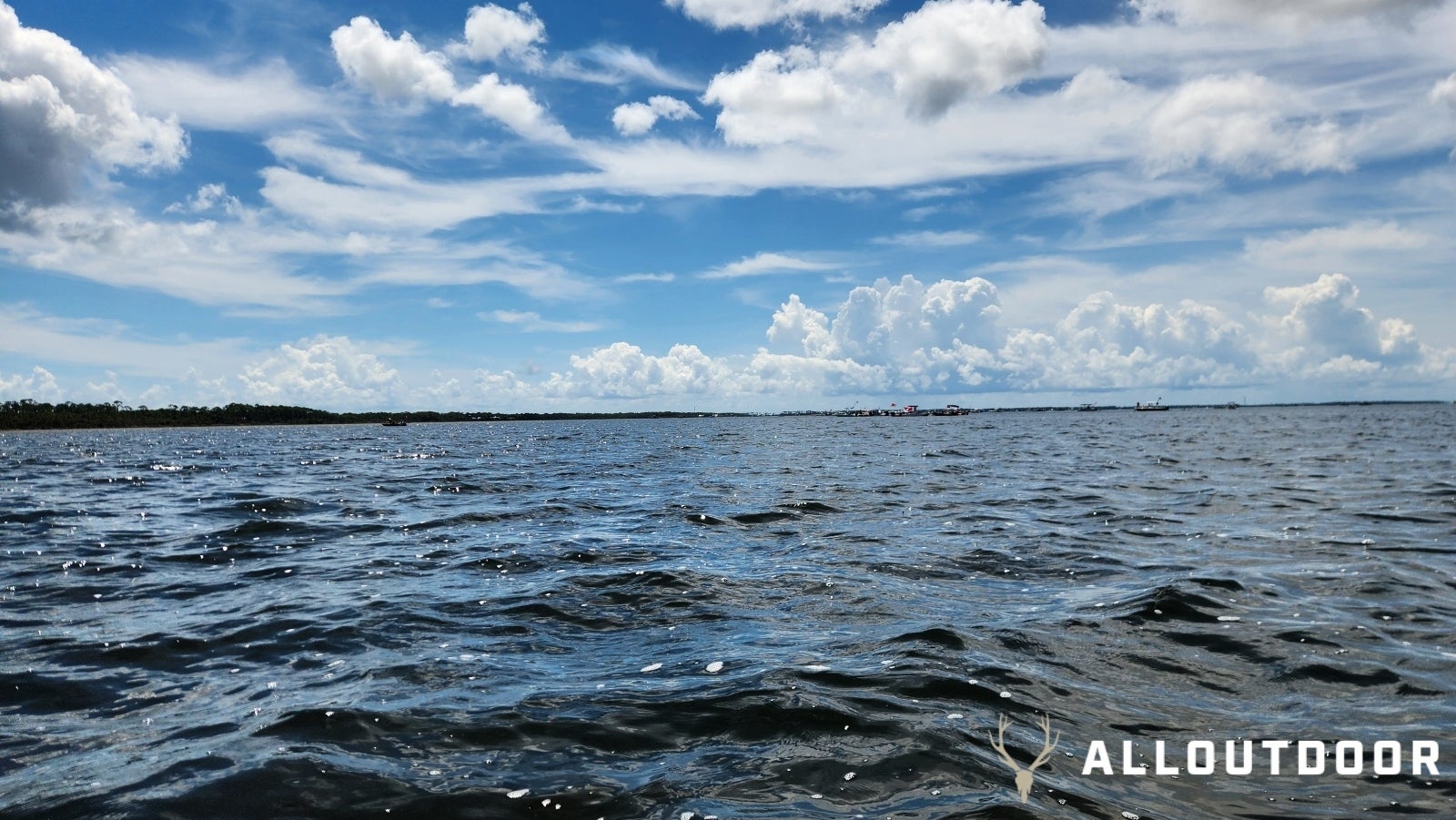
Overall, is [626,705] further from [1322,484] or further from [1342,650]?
[1322,484]

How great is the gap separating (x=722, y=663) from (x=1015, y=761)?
3.75 metres

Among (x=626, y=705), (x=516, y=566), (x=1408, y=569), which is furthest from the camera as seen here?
(x=516, y=566)

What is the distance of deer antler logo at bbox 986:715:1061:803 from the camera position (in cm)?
628

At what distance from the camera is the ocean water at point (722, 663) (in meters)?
6.30

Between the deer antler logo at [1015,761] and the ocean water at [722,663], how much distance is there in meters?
0.10

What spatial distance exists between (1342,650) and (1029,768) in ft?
20.5

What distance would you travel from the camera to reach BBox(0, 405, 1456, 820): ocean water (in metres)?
6.30

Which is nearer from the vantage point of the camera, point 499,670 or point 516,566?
point 499,670

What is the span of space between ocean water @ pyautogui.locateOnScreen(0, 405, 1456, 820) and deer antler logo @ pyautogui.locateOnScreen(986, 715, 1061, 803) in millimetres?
96

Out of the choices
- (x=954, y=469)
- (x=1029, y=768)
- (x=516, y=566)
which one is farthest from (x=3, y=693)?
(x=954, y=469)

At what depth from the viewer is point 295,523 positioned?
74.9ft

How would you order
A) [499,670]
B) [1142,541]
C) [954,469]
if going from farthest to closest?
1. [954,469]
2. [1142,541]
3. [499,670]

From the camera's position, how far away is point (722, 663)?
9.49 m

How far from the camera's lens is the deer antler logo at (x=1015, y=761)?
6.28 meters
